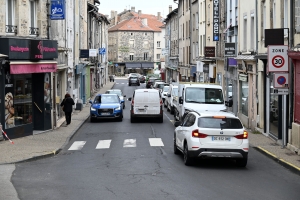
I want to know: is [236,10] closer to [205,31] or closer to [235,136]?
[205,31]

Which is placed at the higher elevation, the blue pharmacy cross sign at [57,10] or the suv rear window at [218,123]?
the blue pharmacy cross sign at [57,10]

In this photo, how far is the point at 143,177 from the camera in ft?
44.3

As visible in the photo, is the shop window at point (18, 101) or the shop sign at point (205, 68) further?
the shop sign at point (205, 68)

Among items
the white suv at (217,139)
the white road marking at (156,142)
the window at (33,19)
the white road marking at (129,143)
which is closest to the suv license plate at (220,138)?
the white suv at (217,139)

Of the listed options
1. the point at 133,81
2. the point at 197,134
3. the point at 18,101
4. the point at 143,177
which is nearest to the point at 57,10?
the point at 18,101

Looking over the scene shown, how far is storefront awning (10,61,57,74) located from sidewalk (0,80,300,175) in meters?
2.65

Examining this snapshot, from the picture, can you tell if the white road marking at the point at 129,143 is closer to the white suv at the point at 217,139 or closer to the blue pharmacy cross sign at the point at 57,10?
the white suv at the point at 217,139

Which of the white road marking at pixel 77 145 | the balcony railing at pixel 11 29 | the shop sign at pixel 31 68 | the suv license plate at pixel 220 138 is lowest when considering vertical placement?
the white road marking at pixel 77 145

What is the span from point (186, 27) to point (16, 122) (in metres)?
39.6

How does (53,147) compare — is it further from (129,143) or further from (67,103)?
(67,103)

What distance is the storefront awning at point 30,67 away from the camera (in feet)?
69.4

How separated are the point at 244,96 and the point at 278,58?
38.2 ft

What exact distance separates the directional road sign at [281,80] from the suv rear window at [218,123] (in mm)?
3778

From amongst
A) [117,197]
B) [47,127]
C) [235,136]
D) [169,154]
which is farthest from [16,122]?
[117,197]
